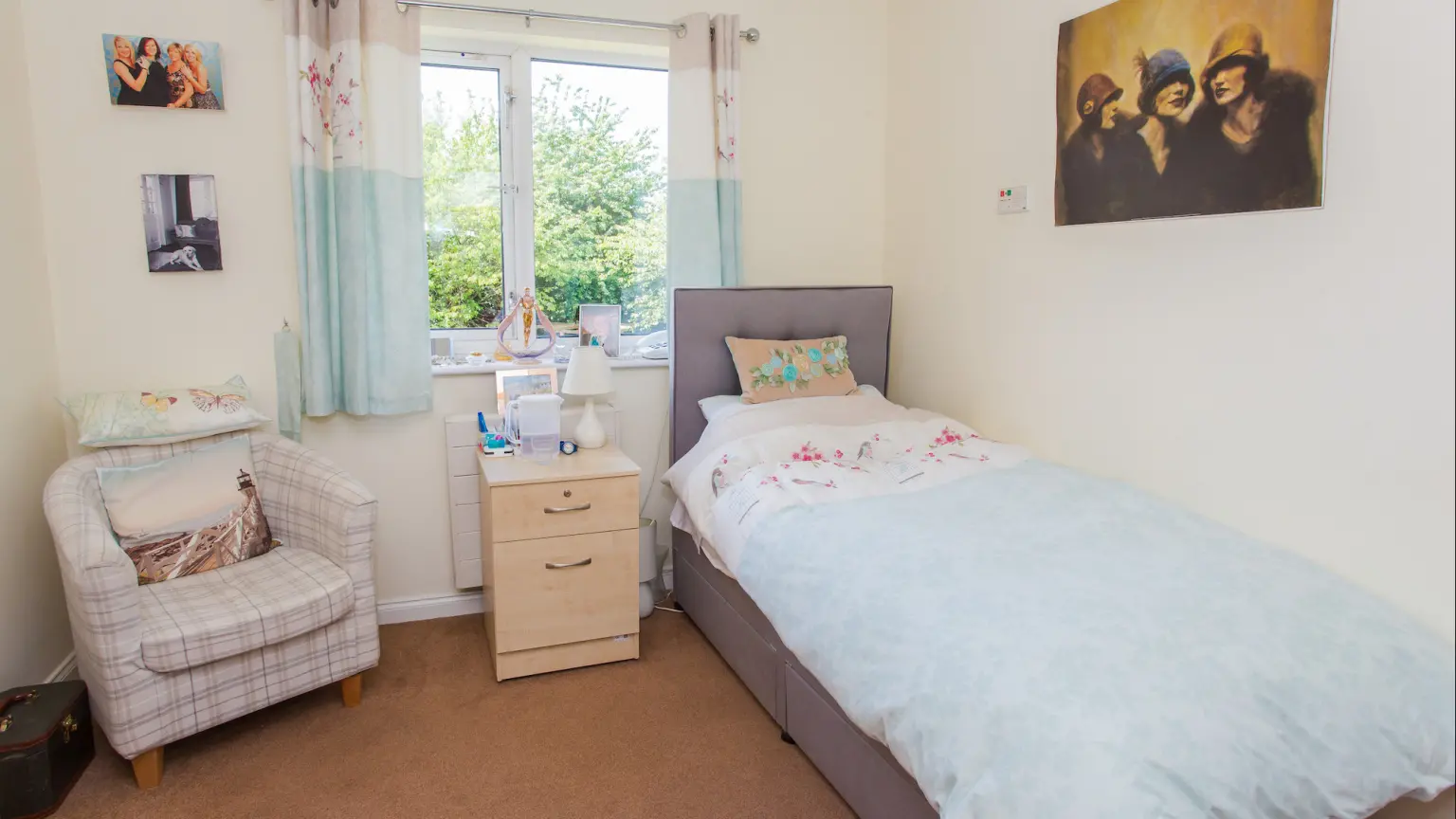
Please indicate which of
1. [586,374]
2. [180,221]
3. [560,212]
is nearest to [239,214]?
[180,221]

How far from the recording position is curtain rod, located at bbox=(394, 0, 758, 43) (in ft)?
9.20

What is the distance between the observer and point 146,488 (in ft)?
7.90

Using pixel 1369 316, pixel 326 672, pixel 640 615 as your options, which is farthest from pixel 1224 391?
pixel 326 672

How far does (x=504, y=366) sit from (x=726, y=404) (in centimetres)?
78

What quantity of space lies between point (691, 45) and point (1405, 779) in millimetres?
2892

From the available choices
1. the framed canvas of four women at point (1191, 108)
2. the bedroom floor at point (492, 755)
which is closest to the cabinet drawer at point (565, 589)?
the bedroom floor at point (492, 755)

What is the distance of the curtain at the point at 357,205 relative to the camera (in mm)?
2695

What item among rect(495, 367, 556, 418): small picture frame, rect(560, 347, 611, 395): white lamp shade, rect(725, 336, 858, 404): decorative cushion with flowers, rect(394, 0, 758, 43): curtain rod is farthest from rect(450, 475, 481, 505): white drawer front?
rect(394, 0, 758, 43): curtain rod

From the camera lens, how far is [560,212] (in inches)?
126

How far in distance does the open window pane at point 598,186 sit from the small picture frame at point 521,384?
350 millimetres

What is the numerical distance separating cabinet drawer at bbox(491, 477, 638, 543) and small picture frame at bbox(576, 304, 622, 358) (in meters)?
0.74

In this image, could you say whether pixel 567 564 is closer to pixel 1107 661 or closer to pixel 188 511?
pixel 188 511

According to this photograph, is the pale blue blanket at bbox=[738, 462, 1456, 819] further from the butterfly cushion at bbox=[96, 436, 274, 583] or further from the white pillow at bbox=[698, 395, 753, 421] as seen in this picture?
the butterfly cushion at bbox=[96, 436, 274, 583]

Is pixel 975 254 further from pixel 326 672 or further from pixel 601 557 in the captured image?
pixel 326 672
